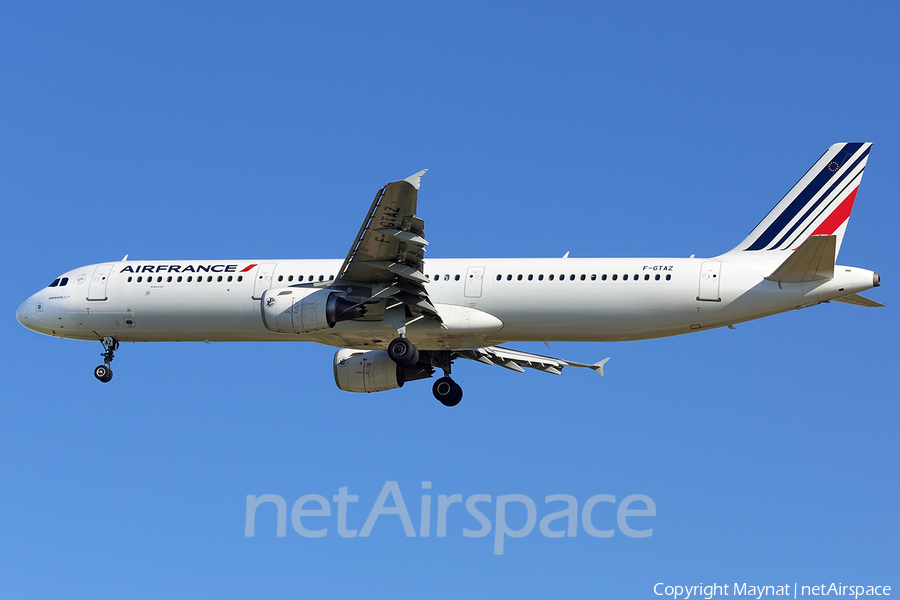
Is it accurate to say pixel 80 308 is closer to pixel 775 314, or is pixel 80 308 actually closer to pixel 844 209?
pixel 775 314

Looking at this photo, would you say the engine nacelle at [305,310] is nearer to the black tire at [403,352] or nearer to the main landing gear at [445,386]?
the black tire at [403,352]

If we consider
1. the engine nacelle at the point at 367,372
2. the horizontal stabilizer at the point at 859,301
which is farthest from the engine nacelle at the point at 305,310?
the horizontal stabilizer at the point at 859,301

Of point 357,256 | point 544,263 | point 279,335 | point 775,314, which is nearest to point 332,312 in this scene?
point 357,256

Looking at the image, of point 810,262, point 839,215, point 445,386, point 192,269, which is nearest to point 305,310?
point 192,269

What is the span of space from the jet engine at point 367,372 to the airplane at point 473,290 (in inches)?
83.5

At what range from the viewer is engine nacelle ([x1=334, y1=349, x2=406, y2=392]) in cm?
3353

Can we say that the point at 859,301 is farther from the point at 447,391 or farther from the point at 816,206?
the point at 447,391

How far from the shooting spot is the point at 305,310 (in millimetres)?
28219

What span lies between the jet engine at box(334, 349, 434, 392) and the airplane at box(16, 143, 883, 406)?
6.96 ft

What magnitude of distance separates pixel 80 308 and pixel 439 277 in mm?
11424

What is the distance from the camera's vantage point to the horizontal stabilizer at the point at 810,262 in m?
26.2

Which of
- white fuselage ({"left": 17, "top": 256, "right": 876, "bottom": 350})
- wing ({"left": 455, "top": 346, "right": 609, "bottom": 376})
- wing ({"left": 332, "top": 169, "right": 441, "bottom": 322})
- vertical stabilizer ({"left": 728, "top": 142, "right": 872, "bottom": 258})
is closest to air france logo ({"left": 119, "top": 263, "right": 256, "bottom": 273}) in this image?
white fuselage ({"left": 17, "top": 256, "right": 876, "bottom": 350})

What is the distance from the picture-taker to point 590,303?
28547mm

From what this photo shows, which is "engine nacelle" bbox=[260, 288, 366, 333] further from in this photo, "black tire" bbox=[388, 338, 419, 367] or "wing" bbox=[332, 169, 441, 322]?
"black tire" bbox=[388, 338, 419, 367]
